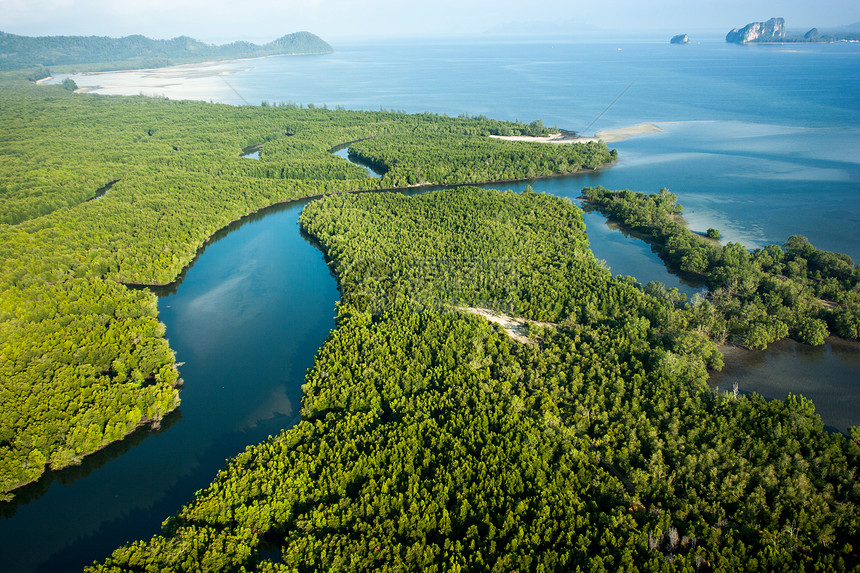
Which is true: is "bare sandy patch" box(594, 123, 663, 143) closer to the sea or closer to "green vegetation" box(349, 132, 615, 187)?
the sea

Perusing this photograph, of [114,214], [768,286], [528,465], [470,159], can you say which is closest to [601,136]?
[470,159]

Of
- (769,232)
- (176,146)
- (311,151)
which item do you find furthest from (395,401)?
(176,146)

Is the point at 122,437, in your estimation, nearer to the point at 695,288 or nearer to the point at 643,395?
the point at 643,395

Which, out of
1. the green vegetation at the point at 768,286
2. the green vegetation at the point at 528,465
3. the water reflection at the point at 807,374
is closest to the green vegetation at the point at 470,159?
the green vegetation at the point at 768,286

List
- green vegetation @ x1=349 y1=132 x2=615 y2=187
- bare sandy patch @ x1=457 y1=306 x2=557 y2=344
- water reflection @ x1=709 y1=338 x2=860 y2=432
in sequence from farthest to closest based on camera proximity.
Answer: green vegetation @ x1=349 y1=132 x2=615 y2=187 < bare sandy patch @ x1=457 y1=306 x2=557 y2=344 < water reflection @ x1=709 y1=338 x2=860 y2=432

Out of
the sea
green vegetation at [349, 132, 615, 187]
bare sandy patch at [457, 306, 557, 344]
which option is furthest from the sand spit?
bare sandy patch at [457, 306, 557, 344]

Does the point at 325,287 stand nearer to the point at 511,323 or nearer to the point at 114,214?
the point at 511,323

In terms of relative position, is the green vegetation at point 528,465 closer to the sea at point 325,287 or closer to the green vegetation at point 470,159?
the sea at point 325,287
